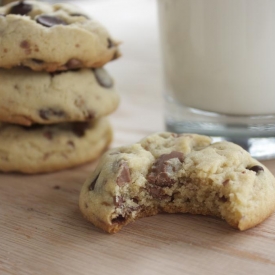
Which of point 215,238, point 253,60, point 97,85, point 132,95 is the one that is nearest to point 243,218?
point 215,238

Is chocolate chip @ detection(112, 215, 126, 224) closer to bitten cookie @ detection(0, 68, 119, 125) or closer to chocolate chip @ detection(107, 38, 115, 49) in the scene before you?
bitten cookie @ detection(0, 68, 119, 125)

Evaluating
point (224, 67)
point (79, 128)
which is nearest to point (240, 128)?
point (224, 67)

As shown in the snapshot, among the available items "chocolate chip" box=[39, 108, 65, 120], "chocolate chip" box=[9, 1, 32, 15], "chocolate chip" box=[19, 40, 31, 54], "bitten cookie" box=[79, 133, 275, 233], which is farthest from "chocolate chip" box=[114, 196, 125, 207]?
"chocolate chip" box=[9, 1, 32, 15]

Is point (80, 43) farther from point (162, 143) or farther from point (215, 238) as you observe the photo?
point (215, 238)

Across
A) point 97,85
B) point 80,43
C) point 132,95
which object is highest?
point 80,43

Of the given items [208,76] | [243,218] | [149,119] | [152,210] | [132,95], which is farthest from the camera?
[132,95]

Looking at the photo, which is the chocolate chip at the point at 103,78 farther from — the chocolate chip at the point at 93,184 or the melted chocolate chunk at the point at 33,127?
Answer: the chocolate chip at the point at 93,184

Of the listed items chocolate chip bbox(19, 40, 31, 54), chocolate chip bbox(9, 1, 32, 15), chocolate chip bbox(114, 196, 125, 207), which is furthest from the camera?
chocolate chip bbox(9, 1, 32, 15)

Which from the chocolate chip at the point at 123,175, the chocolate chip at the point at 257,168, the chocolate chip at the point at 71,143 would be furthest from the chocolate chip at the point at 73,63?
the chocolate chip at the point at 257,168
